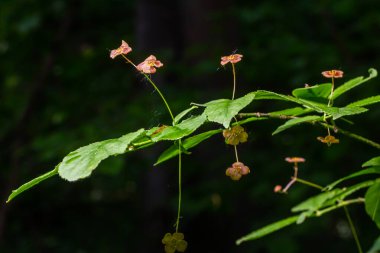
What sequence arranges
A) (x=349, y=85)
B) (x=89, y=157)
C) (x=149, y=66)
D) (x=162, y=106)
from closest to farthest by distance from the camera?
(x=89, y=157) < (x=149, y=66) < (x=349, y=85) < (x=162, y=106)

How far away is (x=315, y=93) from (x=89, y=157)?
46 cm

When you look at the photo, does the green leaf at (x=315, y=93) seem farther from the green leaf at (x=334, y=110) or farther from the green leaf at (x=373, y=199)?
the green leaf at (x=373, y=199)

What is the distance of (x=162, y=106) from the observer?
3.56 metres

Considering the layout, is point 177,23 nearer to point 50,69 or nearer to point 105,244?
point 50,69

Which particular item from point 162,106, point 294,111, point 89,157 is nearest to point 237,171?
point 294,111

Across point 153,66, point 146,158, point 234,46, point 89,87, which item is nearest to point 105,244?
point 146,158

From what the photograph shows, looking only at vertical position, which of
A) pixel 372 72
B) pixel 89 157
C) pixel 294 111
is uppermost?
pixel 372 72

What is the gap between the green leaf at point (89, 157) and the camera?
91cm

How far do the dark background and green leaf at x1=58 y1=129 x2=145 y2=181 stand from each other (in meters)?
2.50

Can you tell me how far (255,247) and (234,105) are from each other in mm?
3140

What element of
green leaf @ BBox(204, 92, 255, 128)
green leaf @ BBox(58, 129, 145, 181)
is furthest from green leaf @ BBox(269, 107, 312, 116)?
green leaf @ BBox(58, 129, 145, 181)

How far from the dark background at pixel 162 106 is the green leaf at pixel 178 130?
2.51 metres

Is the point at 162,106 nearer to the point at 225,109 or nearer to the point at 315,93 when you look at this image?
the point at 315,93

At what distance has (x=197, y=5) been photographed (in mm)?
5289
